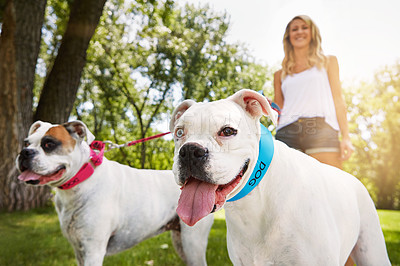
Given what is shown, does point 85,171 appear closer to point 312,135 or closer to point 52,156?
point 52,156

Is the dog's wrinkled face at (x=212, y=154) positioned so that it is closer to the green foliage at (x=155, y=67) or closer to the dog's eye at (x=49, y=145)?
the dog's eye at (x=49, y=145)

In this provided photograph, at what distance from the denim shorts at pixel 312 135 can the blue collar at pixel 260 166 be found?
1.44 meters

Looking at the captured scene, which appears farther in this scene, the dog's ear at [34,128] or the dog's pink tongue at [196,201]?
the dog's ear at [34,128]

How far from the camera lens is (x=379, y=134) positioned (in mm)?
27922

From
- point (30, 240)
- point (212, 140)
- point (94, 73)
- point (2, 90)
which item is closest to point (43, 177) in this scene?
point (212, 140)

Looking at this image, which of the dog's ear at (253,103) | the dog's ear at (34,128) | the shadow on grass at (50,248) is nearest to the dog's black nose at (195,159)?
the dog's ear at (253,103)

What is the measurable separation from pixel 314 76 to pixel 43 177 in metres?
3.02

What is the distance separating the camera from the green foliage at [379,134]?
26938 mm

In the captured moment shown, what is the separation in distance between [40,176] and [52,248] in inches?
114

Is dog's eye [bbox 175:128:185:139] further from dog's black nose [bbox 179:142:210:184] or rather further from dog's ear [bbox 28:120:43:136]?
dog's ear [bbox 28:120:43:136]

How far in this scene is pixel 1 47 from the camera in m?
6.74

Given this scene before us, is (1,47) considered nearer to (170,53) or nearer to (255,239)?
(255,239)

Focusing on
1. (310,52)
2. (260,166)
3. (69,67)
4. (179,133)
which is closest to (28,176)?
(179,133)

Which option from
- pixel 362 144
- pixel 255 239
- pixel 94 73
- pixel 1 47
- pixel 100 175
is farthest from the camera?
pixel 362 144
